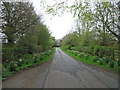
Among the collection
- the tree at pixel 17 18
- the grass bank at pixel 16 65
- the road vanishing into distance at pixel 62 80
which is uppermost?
the tree at pixel 17 18

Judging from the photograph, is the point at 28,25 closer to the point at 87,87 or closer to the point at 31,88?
the point at 31,88

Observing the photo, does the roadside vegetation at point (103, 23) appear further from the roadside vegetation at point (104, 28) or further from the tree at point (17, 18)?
the tree at point (17, 18)

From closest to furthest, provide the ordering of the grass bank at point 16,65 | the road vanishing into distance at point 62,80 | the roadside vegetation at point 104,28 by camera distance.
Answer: the road vanishing into distance at point 62,80
the grass bank at point 16,65
the roadside vegetation at point 104,28

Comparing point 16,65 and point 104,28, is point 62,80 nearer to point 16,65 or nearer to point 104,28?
point 16,65

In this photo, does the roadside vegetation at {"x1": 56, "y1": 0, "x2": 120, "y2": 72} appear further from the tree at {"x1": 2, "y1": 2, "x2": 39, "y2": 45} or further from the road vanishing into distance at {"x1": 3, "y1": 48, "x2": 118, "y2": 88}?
the tree at {"x1": 2, "y1": 2, "x2": 39, "y2": 45}

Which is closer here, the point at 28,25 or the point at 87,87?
the point at 87,87

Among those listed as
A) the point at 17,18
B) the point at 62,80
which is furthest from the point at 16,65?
the point at 17,18

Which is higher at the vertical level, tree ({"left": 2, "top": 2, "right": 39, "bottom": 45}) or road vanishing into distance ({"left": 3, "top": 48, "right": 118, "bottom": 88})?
tree ({"left": 2, "top": 2, "right": 39, "bottom": 45})

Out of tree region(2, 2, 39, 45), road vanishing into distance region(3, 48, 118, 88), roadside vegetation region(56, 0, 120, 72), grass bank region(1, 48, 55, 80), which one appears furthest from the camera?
tree region(2, 2, 39, 45)

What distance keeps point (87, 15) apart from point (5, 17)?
916cm

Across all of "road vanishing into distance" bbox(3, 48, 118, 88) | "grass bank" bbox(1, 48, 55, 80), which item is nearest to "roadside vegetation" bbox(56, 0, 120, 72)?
"road vanishing into distance" bbox(3, 48, 118, 88)

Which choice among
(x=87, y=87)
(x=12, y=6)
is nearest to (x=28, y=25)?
(x=12, y=6)

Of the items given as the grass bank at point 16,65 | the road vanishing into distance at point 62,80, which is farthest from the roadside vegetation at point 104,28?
the grass bank at point 16,65

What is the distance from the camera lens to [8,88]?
10.9 feet
